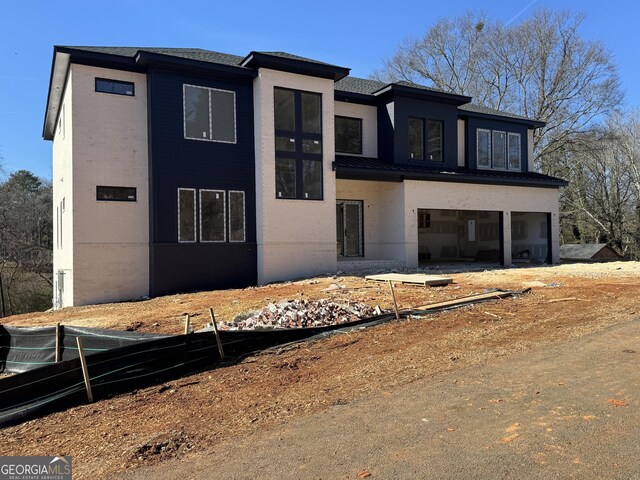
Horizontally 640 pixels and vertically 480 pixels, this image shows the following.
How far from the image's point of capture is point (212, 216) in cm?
1619

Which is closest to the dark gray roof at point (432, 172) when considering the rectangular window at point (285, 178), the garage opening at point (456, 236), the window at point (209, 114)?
the rectangular window at point (285, 178)

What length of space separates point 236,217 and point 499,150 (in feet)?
44.8

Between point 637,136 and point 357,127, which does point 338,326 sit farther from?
point 637,136

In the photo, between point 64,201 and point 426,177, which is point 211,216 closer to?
point 64,201

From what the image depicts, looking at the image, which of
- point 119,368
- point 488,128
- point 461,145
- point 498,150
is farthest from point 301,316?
point 498,150

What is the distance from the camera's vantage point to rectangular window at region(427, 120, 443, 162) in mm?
20578

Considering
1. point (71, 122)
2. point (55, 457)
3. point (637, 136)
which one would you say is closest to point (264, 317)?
point (55, 457)

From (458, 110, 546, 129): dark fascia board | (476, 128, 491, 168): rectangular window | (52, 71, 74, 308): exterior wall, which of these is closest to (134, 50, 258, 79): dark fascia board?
(52, 71, 74, 308): exterior wall

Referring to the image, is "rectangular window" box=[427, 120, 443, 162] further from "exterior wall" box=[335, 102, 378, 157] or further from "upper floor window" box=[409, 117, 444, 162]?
"exterior wall" box=[335, 102, 378, 157]

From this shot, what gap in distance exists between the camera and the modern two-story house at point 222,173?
49.9ft

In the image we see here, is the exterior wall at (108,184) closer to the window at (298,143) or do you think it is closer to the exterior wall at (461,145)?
the window at (298,143)

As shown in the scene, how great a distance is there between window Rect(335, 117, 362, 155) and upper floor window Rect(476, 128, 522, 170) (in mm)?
6097
